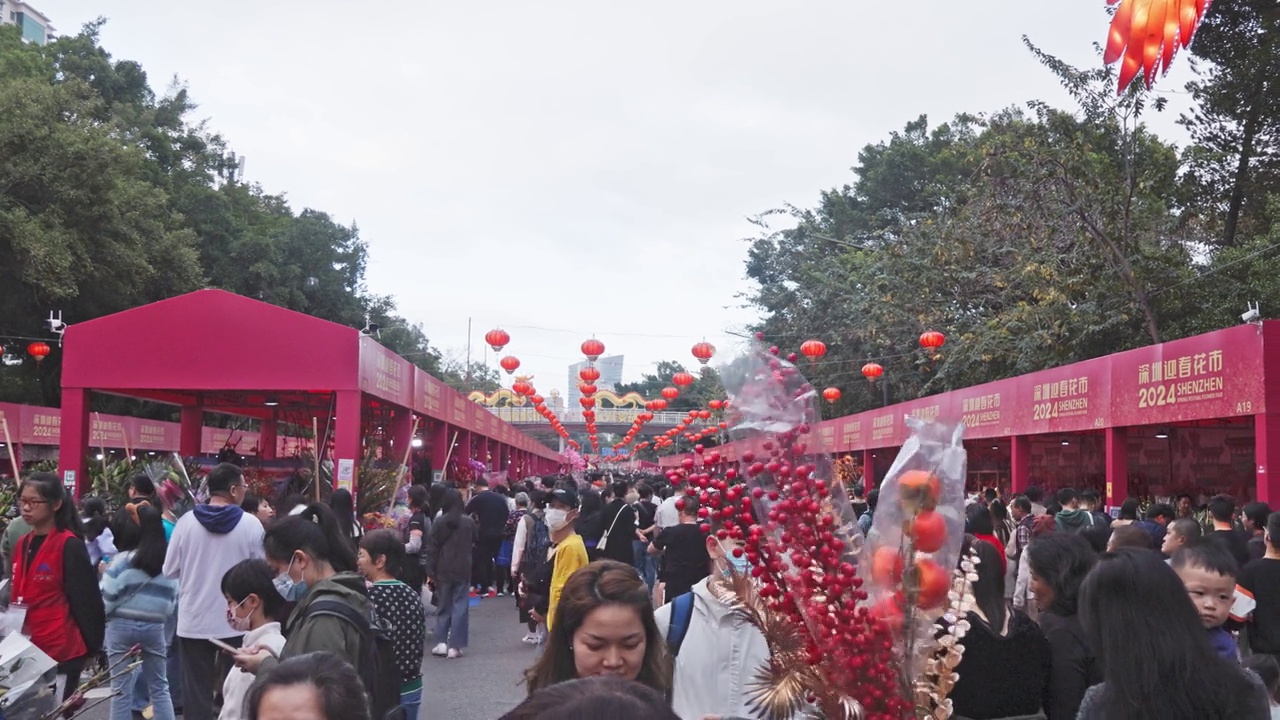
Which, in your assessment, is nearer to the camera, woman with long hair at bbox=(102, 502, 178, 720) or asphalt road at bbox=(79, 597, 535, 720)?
woman with long hair at bbox=(102, 502, 178, 720)

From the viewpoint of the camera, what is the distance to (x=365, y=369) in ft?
47.8

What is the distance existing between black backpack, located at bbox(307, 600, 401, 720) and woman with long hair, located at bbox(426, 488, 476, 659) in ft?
19.1

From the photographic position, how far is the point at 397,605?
500cm

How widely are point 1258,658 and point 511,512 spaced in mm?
12067

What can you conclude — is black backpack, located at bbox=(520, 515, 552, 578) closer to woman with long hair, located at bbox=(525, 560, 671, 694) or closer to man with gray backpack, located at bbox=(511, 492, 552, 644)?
man with gray backpack, located at bbox=(511, 492, 552, 644)

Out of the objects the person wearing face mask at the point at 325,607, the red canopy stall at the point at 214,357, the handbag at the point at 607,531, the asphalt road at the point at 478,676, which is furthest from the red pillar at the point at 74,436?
the person wearing face mask at the point at 325,607

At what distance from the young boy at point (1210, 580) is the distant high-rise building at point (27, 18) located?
78.5m

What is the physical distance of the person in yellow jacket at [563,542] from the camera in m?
7.39

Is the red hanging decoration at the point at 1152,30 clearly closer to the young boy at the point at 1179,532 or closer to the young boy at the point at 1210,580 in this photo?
the young boy at the point at 1210,580

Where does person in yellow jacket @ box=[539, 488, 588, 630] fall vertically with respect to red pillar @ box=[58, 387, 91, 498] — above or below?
below

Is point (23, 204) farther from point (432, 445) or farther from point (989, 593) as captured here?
point (989, 593)

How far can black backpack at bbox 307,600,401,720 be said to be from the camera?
153 inches

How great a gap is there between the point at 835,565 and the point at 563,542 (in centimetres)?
515

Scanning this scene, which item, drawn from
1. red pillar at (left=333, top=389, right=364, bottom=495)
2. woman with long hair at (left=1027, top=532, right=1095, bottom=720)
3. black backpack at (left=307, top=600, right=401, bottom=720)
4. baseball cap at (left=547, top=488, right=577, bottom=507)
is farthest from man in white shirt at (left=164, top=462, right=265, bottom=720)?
red pillar at (left=333, top=389, right=364, bottom=495)
